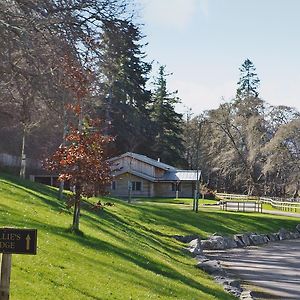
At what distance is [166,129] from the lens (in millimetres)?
77688

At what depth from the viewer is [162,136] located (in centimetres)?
7612

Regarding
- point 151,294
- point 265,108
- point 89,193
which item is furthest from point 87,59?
point 265,108

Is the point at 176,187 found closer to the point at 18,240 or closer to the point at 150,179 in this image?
the point at 150,179

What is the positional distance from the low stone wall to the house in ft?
77.9

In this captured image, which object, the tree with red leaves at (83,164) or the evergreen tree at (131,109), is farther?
the evergreen tree at (131,109)

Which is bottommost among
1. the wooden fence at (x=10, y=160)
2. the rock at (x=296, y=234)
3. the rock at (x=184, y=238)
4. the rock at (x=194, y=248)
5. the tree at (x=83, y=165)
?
the rock at (x=194, y=248)

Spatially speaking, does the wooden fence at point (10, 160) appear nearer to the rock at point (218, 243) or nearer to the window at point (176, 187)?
the rock at point (218, 243)

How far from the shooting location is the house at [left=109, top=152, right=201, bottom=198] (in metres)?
63.9

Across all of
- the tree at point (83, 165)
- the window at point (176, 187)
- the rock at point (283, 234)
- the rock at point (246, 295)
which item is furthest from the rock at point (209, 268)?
the window at point (176, 187)

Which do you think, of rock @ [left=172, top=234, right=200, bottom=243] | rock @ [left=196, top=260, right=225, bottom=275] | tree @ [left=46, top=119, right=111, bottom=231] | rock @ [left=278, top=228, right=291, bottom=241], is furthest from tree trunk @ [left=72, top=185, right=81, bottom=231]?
rock @ [left=278, top=228, right=291, bottom=241]

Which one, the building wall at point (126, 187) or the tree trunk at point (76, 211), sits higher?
the building wall at point (126, 187)

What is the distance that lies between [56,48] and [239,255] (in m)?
22.2

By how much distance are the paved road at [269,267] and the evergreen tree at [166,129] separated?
132 feet

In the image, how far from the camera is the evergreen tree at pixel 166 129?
251 ft
